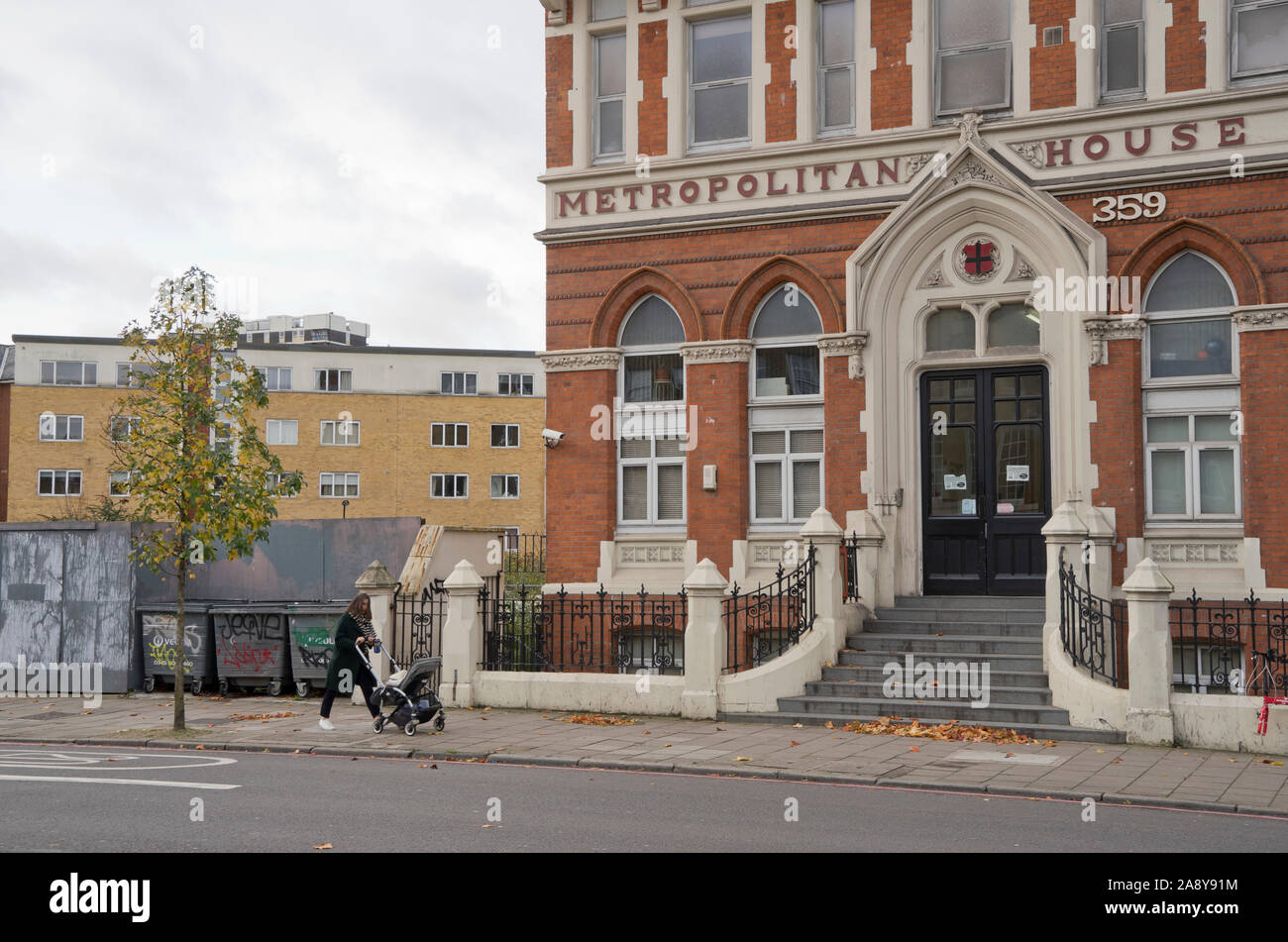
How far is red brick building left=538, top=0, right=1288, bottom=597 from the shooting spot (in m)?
15.5

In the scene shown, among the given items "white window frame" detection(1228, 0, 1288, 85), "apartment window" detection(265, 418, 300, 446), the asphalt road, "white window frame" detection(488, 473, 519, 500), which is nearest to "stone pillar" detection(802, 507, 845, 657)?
the asphalt road

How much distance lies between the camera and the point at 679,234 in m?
18.2

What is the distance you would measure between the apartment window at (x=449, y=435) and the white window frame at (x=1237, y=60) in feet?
170

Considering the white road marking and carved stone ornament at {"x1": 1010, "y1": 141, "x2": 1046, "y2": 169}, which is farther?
carved stone ornament at {"x1": 1010, "y1": 141, "x2": 1046, "y2": 169}

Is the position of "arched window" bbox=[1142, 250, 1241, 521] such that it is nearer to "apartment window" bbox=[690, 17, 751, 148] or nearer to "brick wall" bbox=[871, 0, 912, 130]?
"brick wall" bbox=[871, 0, 912, 130]

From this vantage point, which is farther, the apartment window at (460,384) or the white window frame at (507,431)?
the white window frame at (507,431)

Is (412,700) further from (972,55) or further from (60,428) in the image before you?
(60,428)

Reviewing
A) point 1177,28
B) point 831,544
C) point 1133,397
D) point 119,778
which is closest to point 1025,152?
point 1177,28

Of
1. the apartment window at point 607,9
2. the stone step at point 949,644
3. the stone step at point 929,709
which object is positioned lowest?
the stone step at point 929,709

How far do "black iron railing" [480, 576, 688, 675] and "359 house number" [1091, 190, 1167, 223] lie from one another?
706 centimetres

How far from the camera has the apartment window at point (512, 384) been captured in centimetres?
6612

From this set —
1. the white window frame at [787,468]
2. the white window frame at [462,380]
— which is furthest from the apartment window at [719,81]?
the white window frame at [462,380]

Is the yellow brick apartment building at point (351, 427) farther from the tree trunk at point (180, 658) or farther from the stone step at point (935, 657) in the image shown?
the stone step at point (935, 657)

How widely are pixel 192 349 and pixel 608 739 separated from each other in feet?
21.6
